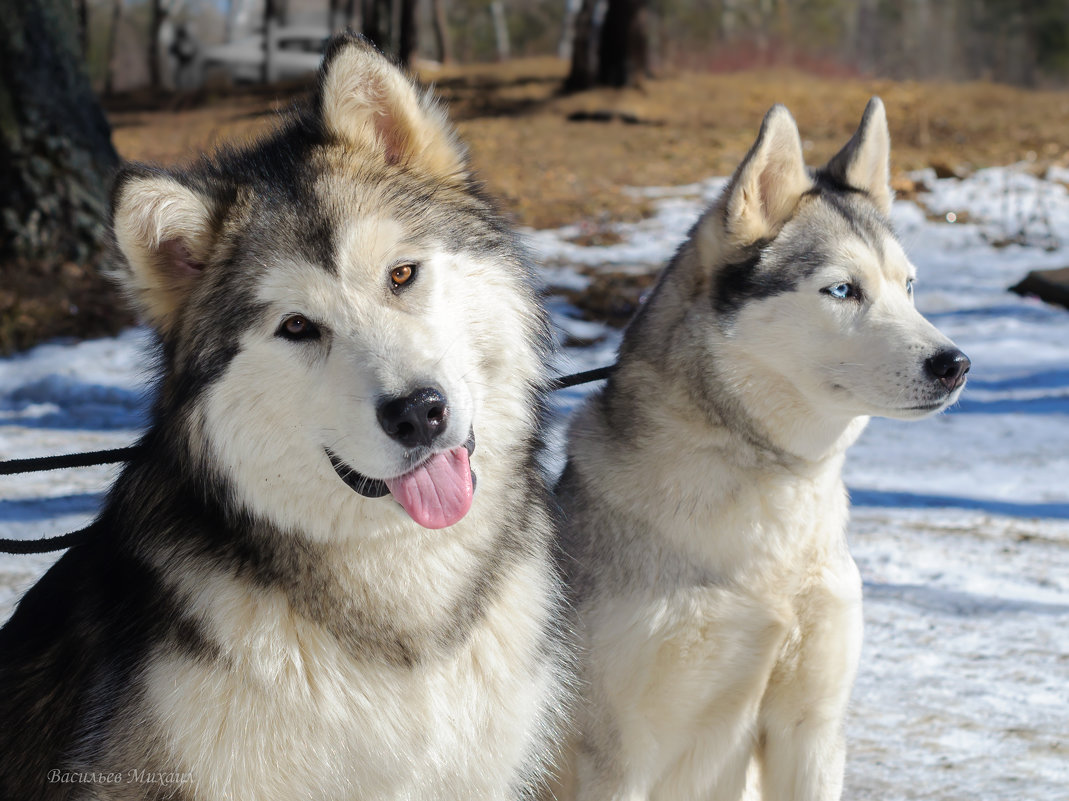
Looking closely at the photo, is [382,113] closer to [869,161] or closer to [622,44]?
[869,161]

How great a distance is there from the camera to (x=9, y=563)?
4125 millimetres

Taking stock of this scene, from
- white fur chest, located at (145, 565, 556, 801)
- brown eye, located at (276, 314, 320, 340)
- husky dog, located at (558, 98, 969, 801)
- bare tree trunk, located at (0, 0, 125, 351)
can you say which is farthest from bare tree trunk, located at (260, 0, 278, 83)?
white fur chest, located at (145, 565, 556, 801)

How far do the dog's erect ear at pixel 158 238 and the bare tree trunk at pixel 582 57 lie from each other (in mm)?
14734

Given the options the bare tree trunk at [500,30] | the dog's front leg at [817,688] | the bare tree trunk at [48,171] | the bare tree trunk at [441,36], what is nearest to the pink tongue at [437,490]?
the dog's front leg at [817,688]

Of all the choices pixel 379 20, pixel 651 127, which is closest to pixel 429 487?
pixel 651 127

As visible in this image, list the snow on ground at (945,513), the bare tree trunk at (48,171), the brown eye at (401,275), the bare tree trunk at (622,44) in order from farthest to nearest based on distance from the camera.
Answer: the bare tree trunk at (622,44) < the bare tree trunk at (48,171) < the snow on ground at (945,513) < the brown eye at (401,275)

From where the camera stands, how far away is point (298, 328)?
213 cm

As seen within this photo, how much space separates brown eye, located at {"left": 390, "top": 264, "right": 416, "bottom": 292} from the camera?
86.0 inches

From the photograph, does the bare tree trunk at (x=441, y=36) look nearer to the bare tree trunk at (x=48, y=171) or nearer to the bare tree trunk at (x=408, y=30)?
the bare tree trunk at (x=408, y=30)

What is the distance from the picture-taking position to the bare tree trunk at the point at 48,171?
7.68 metres

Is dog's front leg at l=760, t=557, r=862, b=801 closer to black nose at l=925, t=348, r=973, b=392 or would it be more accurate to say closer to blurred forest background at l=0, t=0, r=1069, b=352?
black nose at l=925, t=348, r=973, b=392

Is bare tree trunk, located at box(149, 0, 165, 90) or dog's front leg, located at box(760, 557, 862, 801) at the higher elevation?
dog's front leg, located at box(760, 557, 862, 801)

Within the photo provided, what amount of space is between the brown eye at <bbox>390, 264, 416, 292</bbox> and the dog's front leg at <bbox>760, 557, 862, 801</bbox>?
144cm

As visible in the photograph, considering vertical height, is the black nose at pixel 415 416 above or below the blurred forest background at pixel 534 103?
above
